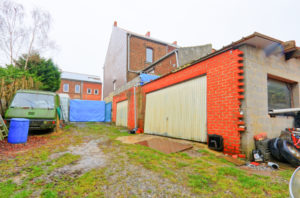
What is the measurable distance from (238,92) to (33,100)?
28.3 ft

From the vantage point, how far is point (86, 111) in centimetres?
1669

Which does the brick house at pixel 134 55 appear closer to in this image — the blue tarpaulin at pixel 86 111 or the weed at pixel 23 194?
the blue tarpaulin at pixel 86 111

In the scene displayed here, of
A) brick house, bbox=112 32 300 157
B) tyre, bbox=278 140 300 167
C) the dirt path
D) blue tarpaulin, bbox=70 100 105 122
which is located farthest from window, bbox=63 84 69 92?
tyre, bbox=278 140 300 167

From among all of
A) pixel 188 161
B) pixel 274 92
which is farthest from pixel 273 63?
pixel 188 161

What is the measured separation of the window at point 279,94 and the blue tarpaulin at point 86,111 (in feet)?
53.7

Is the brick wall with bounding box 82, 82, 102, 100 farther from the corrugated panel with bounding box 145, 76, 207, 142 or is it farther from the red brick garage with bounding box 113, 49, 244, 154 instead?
the red brick garage with bounding box 113, 49, 244, 154

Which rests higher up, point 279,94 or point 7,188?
point 279,94

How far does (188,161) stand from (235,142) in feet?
4.76

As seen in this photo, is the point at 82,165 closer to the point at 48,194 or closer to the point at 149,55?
the point at 48,194

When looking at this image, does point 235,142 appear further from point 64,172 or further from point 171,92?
point 64,172

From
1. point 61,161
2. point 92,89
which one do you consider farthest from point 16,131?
point 92,89

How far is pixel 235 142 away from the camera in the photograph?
386 centimetres

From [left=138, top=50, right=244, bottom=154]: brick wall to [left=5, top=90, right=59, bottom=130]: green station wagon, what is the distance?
6.84 metres

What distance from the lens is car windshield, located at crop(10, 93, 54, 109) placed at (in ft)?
21.4
